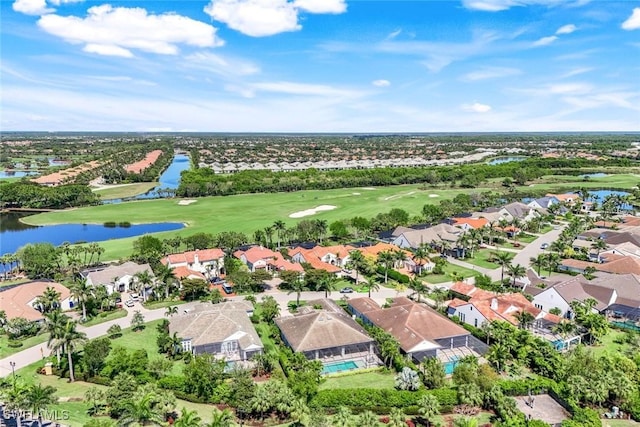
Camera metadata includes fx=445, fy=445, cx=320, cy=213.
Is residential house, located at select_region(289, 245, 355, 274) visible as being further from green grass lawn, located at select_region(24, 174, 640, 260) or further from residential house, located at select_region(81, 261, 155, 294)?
residential house, located at select_region(81, 261, 155, 294)

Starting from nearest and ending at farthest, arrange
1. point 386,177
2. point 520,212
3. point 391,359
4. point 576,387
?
point 576,387
point 391,359
point 520,212
point 386,177

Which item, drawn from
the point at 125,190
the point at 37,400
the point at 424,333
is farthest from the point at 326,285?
the point at 125,190

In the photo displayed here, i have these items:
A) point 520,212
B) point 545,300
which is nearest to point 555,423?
point 545,300

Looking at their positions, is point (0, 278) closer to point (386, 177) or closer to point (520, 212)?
point (520, 212)

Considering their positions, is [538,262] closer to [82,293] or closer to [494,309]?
[494,309]

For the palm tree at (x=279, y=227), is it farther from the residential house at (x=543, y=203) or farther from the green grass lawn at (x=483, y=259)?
the residential house at (x=543, y=203)
